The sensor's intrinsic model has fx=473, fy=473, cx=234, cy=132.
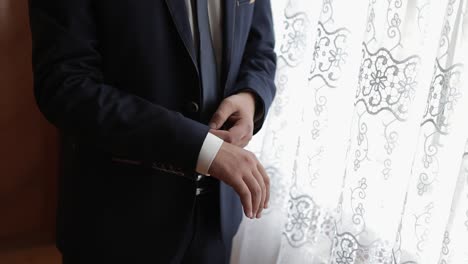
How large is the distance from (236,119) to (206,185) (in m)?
0.15

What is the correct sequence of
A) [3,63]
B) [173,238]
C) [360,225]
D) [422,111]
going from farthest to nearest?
1. [3,63]
2. [360,225]
3. [422,111]
4. [173,238]

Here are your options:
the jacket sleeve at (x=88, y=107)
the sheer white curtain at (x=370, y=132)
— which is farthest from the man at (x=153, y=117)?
the sheer white curtain at (x=370, y=132)

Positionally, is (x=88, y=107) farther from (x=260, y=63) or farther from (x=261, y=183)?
(x=260, y=63)

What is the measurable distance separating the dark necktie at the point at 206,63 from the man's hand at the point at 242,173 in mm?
133

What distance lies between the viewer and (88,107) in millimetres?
747

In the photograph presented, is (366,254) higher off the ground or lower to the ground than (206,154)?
lower

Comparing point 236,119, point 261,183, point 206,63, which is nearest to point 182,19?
point 206,63

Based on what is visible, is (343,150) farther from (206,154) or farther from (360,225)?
(206,154)

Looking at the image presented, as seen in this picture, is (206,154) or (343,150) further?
(343,150)

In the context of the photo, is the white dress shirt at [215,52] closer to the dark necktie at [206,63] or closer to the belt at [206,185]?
the dark necktie at [206,63]

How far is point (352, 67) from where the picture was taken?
46.8 inches

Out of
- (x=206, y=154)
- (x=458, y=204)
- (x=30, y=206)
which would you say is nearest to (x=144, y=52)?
(x=206, y=154)

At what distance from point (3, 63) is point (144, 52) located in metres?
1.29

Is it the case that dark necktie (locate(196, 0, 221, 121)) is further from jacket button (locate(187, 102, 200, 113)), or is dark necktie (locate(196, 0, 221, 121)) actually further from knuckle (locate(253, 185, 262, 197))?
knuckle (locate(253, 185, 262, 197))
